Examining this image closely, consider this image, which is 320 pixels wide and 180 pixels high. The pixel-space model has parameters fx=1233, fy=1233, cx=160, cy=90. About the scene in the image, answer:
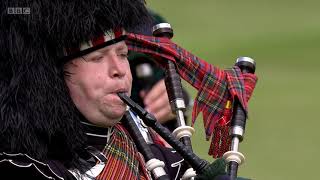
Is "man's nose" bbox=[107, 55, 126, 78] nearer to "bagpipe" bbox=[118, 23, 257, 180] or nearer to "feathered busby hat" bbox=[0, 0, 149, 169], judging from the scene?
"feathered busby hat" bbox=[0, 0, 149, 169]

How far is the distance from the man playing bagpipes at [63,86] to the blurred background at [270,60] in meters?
3.99

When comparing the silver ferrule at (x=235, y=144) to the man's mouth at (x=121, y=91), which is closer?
the man's mouth at (x=121, y=91)

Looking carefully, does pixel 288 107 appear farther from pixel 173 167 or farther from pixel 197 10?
pixel 173 167

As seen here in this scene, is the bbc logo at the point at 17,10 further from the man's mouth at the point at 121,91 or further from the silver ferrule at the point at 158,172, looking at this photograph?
the silver ferrule at the point at 158,172

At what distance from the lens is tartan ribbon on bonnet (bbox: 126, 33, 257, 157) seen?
4781mm

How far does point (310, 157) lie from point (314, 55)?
10.9 feet

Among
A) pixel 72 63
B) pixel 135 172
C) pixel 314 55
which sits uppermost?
pixel 314 55

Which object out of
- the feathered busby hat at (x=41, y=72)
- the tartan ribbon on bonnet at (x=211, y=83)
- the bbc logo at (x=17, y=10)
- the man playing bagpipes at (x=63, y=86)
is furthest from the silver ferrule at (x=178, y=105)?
the bbc logo at (x=17, y=10)

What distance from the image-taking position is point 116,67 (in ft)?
14.3

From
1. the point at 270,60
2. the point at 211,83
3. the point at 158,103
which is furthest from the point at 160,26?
the point at 270,60

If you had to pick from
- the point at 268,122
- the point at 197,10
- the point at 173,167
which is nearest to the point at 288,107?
the point at 268,122

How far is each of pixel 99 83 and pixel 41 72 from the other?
0.21 metres

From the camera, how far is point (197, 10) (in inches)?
541

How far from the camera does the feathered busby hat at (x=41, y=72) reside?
4238 millimetres
